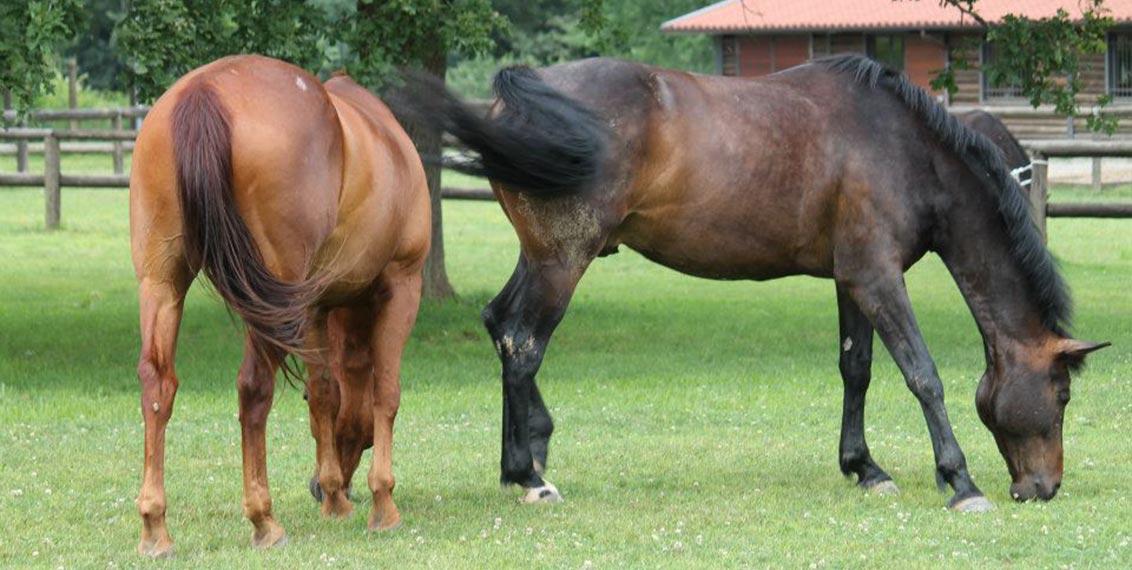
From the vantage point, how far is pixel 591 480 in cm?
771

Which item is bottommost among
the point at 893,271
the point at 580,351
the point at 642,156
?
the point at 580,351

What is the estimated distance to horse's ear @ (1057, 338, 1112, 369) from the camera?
7.24 metres

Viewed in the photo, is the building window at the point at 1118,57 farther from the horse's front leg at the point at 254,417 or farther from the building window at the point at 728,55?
the horse's front leg at the point at 254,417

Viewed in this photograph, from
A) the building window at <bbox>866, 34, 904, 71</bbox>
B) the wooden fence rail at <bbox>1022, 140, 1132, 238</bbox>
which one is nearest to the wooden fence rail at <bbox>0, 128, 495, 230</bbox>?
the wooden fence rail at <bbox>1022, 140, 1132, 238</bbox>

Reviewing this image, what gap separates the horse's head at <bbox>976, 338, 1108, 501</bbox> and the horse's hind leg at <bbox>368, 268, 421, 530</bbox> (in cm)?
280

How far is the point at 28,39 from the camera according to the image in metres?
9.96

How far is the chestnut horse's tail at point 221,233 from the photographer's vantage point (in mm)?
5547

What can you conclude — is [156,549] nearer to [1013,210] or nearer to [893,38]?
[1013,210]

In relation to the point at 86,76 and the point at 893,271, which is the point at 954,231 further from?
the point at 86,76

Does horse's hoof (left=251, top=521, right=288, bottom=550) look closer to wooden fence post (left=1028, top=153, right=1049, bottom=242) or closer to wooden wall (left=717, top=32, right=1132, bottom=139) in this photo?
wooden fence post (left=1028, top=153, right=1049, bottom=242)

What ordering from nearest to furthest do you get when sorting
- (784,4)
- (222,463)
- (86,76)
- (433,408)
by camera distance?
(222,463), (433,408), (784,4), (86,76)

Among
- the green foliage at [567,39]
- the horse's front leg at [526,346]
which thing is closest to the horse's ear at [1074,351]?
the horse's front leg at [526,346]

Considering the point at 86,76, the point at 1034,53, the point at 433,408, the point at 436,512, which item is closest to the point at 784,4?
the point at 86,76

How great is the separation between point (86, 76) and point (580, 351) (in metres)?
35.3
